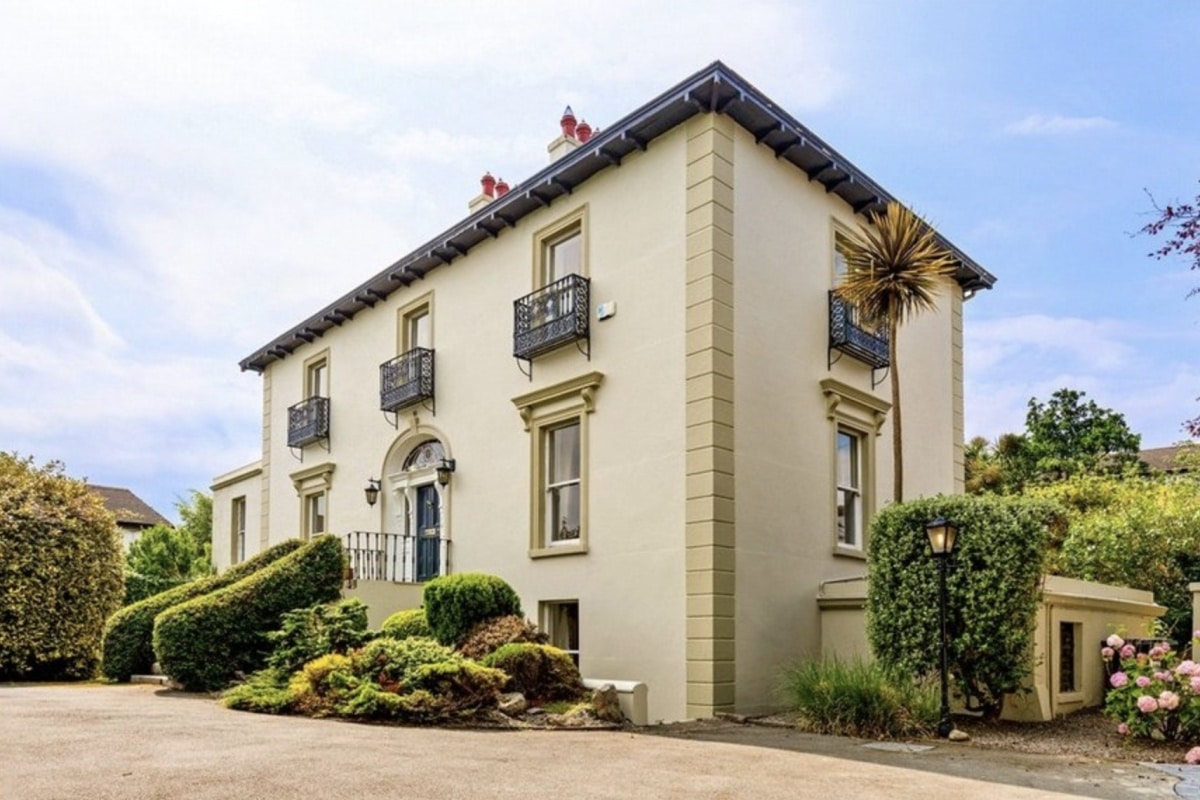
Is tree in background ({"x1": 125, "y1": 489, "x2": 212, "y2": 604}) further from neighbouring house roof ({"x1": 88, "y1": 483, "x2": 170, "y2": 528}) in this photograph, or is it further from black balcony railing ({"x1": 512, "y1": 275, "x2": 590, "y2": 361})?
black balcony railing ({"x1": 512, "y1": 275, "x2": 590, "y2": 361})

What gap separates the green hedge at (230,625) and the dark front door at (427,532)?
251cm

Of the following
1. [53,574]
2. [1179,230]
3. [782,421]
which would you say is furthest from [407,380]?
[1179,230]

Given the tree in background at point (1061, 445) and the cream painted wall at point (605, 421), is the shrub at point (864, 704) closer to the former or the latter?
the cream painted wall at point (605, 421)

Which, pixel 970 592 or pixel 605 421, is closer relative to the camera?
pixel 970 592

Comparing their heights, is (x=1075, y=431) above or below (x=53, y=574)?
above

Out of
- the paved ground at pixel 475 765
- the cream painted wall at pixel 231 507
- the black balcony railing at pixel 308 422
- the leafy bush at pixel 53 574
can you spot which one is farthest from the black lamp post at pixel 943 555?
the cream painted wall at pixel 231 507

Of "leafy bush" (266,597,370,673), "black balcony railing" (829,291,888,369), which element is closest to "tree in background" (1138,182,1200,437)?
"black balcony railing" (829,291,888,369)

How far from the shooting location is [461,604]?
12617mm

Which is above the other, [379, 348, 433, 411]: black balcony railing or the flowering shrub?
[379, 348, 433, 411]: black balcony railing

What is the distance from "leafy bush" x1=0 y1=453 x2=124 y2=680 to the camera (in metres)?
16.8

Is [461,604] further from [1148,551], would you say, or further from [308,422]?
[1148,551]

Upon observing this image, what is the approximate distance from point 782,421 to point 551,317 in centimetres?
359

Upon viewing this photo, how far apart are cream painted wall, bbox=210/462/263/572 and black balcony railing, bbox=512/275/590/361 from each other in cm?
1068

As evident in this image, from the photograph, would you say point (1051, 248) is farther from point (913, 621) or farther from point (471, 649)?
point (471, 649)
